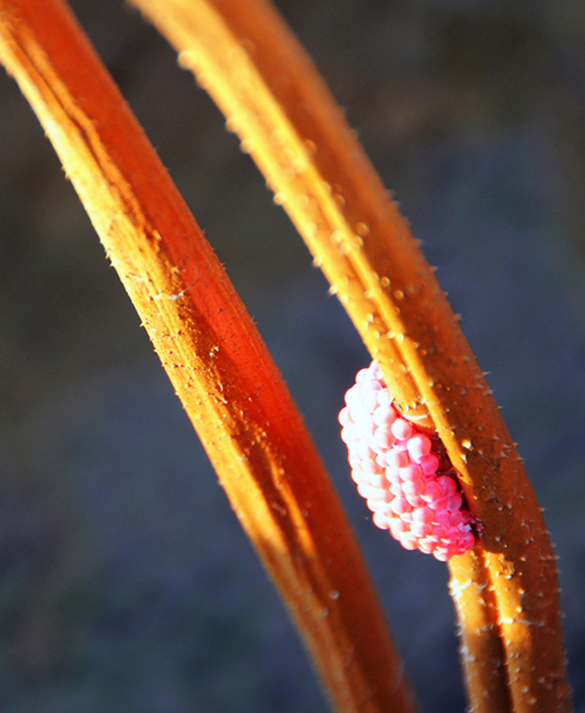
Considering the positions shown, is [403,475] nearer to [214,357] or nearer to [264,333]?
[214,357]

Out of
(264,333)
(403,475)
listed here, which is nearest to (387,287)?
(403,475)

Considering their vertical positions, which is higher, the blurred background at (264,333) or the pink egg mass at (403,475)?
the blurred background at (264,333)

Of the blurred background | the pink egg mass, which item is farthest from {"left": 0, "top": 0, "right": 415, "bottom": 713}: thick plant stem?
the blurred background

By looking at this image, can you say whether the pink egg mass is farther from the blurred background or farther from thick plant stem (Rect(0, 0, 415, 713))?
the blurred background

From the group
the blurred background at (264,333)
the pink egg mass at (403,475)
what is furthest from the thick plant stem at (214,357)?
the blurred background at (264,333)

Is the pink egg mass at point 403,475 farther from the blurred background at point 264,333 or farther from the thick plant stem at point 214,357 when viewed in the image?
the blurred background at point 264,333

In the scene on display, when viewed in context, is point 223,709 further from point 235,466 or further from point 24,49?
point 24,49
